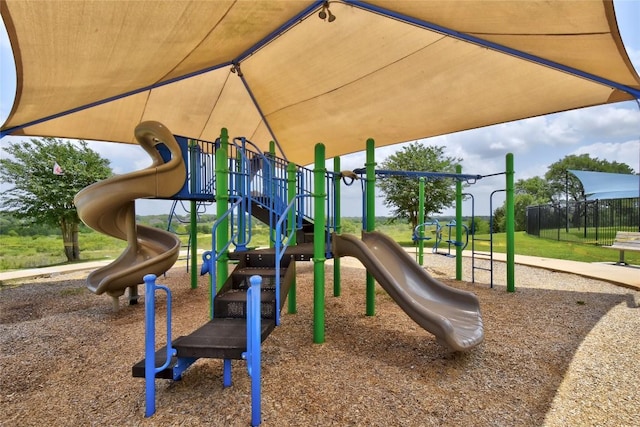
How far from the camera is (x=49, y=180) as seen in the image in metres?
11.6

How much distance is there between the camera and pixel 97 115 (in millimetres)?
6512

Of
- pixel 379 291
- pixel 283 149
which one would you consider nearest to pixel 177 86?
pixel 283 149

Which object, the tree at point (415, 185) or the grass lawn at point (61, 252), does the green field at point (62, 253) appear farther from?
the tree at point (415, 185)

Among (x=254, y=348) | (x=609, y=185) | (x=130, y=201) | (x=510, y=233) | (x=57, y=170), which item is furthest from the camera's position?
(x=609, y=185)

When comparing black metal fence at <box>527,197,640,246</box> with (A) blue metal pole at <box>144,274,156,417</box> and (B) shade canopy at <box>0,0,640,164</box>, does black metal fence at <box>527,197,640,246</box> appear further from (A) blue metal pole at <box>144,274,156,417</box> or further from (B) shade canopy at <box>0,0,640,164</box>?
(A) blue metal pole at <box>144,274,156,417</box>

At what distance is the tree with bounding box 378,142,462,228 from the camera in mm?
17009

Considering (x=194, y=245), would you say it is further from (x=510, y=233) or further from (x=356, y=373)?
(x=510, y=233)

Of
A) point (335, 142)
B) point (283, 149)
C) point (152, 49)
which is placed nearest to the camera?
point (152, 49)

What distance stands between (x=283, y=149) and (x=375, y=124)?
3.64 m

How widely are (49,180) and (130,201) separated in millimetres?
9491

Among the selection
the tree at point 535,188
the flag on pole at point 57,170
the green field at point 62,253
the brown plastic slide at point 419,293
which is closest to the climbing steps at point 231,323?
the brown plastic slide at point 419,293

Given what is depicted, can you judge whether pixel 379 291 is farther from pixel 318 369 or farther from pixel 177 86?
pixel 177 86

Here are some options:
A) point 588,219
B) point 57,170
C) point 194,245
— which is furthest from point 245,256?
point 588,219

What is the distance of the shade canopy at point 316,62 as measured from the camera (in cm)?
311
